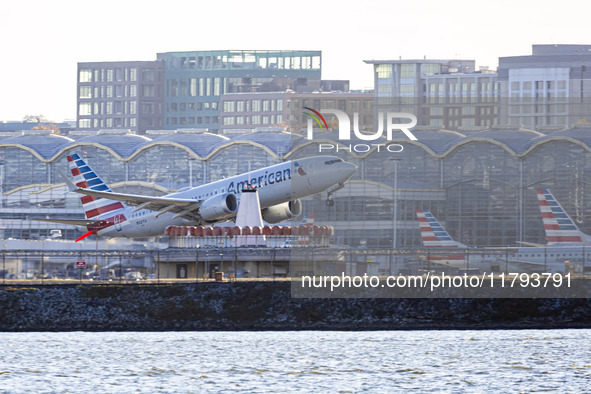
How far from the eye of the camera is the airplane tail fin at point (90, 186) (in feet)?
464

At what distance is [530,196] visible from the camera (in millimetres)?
139125

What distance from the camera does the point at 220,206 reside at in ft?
408

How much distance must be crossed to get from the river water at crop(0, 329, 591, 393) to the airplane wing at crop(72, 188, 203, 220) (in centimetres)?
3214

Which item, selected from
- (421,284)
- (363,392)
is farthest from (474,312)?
(363,392)

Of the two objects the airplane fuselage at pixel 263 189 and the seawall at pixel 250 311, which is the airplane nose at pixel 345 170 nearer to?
the airplane fuselage at pixel 263 189

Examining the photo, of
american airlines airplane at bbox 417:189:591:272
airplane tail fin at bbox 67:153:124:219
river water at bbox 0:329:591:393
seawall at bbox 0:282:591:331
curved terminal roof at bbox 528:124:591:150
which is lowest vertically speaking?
river water at bbox 0:329:591:393

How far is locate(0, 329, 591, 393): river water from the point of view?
68.7 meters

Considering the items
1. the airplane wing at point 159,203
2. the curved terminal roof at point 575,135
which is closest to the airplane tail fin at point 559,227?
the curved terminal roof at point 575,135

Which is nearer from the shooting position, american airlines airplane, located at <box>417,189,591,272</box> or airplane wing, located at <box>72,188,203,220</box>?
american airlines airplane, located at <box>417,189,591,272</box>

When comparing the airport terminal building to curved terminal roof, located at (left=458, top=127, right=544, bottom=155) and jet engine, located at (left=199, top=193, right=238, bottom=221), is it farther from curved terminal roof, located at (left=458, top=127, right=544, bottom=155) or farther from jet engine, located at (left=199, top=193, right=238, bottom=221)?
jet engine, located at (left=199, top=193, right=238, bottom=221)

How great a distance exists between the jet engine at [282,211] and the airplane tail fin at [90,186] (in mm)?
19914

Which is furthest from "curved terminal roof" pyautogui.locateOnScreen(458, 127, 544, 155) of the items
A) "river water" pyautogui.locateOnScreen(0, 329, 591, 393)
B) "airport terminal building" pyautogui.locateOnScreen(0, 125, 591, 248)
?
"river water" pyautogui.locateOnScreen(0, 329, 591, 393)

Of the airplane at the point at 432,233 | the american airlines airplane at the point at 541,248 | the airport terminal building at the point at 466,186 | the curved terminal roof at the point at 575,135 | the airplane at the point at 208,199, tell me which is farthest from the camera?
the curved terminal roof at the point at 575,135

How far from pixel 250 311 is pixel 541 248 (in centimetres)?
3272
